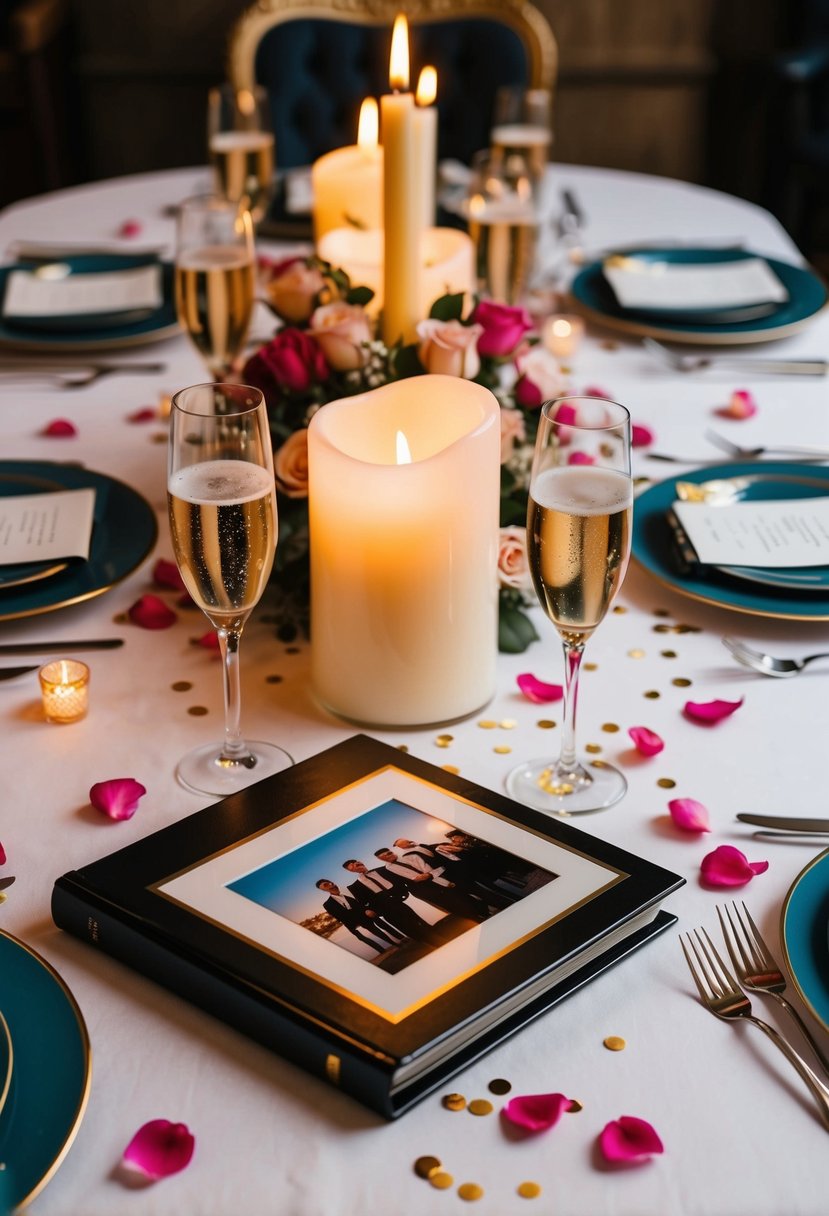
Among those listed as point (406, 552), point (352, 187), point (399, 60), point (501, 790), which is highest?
point (399, 60)

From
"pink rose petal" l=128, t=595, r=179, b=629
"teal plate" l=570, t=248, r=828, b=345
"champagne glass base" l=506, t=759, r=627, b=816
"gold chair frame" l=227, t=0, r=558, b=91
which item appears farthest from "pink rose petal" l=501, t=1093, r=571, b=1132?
"gold chair frame" l=227, t=0, r=558, b=91

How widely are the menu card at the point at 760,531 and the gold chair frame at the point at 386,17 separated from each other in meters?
1.85

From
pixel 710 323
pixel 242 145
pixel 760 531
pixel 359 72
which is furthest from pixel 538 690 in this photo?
pixel 359 72

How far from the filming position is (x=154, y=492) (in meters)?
1.33

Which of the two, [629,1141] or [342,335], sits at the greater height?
[342,335]

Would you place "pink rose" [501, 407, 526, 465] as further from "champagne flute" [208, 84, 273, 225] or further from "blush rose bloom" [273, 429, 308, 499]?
"champagne flute" [208, 84, 273, 225]

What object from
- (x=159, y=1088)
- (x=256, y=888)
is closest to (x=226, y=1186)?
(x=159, y=1088)

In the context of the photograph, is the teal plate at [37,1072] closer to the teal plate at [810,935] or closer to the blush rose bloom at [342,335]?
the teal plate at [810,935]

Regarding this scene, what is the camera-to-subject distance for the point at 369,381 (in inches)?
43.6

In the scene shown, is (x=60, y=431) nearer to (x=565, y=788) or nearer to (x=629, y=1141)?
(x=565, y=788)

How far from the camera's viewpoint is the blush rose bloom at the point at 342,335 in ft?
3.55

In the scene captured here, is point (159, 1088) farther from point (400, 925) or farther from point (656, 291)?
point (656, 291)

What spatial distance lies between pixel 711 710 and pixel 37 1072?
53 cm

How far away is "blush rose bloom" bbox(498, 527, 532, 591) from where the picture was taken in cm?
102
